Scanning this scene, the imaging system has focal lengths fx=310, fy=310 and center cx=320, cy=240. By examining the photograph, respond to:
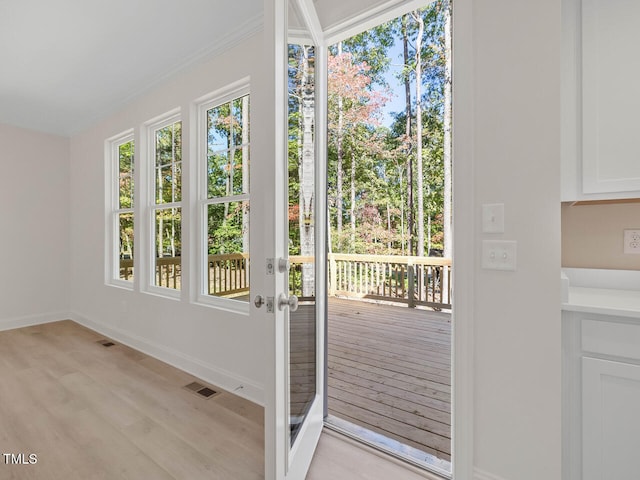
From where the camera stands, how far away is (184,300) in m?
2.69

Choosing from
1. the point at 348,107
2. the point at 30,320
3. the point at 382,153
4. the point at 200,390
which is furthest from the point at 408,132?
the point at 30,320

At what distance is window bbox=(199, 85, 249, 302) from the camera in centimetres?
251

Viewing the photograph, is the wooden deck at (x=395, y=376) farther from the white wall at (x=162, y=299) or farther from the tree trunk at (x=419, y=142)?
the tree trunk at (x=419, y=142)

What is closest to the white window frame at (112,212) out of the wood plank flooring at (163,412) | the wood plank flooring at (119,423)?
the wood plank flooring at (163,412)

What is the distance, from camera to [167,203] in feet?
9.82

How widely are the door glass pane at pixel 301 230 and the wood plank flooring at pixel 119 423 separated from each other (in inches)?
19.6

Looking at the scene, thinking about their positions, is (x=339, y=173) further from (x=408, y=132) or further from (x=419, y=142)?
(x=419, y=142)

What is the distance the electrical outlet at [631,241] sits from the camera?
1378 mm

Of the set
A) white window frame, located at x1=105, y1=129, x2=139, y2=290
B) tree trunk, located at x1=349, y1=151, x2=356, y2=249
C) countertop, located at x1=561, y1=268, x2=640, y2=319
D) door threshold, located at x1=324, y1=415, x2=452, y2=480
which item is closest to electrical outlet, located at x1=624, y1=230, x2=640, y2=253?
countertop, located at x1=561, y1=268, x2=640, y2=319

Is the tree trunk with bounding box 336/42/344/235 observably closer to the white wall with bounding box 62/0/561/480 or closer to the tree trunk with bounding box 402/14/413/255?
the tree trunk with bounding box 402/14/413/255

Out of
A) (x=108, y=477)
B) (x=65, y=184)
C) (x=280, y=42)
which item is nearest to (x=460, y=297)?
(x=280, y=42)

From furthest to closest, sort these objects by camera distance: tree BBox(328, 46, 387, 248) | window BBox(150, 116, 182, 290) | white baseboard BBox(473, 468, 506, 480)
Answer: tree BBox(328, 46, 387, 248) < window BBox(150, 116, 182, 290) < white baseboard BBox(473, 468, 506, 480)

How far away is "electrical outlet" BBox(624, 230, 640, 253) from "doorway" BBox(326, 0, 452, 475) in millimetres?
2124

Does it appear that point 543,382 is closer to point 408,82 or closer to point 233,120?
point 233,120
